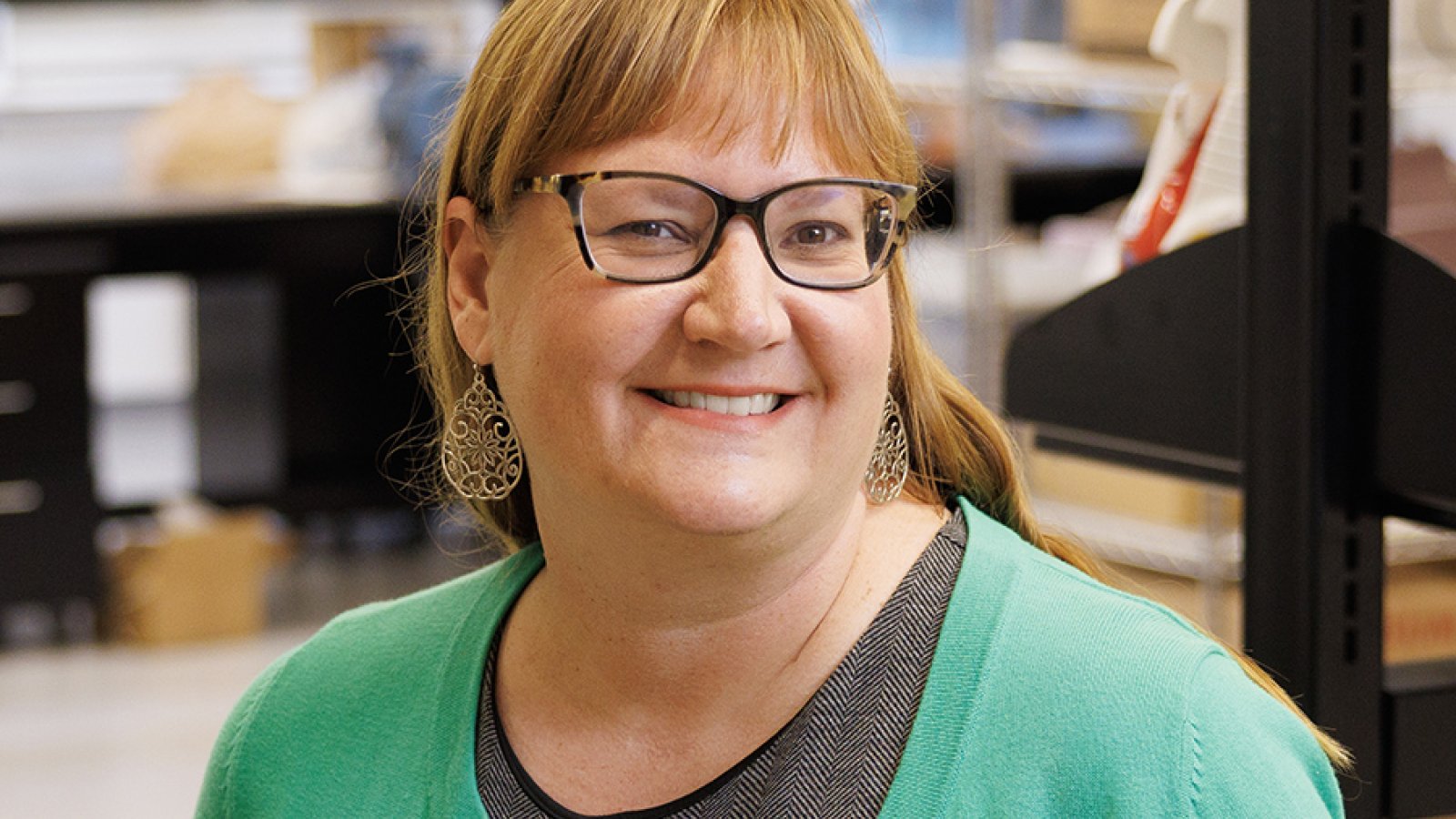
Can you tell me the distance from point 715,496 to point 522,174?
0.91ft

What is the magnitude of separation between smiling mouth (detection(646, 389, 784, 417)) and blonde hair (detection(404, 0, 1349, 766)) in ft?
0.55

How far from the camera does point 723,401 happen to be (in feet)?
3.95

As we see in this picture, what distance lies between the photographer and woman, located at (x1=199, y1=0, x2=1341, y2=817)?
3.90 feet

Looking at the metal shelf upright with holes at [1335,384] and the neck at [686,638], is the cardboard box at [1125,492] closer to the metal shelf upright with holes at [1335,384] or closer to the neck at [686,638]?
the metal shelf upright with holes at [1335,384]

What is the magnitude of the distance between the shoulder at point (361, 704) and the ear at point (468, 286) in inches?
8.8

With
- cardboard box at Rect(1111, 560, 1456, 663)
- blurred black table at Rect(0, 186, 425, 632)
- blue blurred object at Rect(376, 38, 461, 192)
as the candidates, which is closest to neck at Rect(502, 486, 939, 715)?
cardboard box at Rect(1111, 560, 1456, 663)

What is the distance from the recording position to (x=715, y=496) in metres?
1.19

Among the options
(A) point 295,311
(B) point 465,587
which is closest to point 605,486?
(B) point 465,587

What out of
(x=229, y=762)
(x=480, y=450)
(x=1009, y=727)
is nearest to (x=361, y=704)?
(x=229, y=762)

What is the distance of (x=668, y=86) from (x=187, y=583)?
158 inches

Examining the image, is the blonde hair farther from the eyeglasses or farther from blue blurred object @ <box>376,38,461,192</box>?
blue blurred object @ <box>376,38,461,192</box>

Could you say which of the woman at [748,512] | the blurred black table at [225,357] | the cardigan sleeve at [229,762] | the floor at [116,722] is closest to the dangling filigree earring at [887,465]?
the woman at [748,512]

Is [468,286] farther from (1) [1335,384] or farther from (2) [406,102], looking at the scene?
(2) [406,102]

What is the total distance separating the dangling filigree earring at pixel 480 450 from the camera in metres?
1.48
